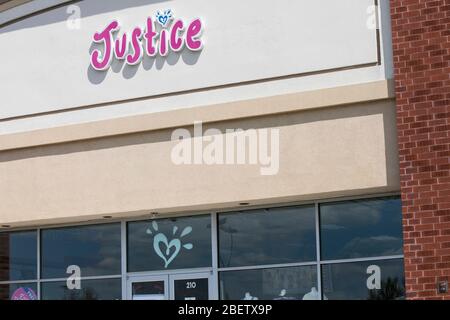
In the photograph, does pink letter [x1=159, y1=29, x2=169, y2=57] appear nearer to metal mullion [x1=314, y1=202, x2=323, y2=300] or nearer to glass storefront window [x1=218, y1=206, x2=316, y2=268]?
glass storefront window [x1=218, y1=206, x2=316, y2=268]

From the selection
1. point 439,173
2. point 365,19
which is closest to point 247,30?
point 365,19

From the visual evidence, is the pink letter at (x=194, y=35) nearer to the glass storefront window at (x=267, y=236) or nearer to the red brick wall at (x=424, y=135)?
the glass storefront window at (x=267, y=236)

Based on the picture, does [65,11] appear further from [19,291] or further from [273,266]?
[273,266]

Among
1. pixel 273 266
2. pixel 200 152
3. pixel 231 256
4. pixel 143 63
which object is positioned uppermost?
pixel 143 63

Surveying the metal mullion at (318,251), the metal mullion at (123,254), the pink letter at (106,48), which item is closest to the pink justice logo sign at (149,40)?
the pink letter at (106,48)

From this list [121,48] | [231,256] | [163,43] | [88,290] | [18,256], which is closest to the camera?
[231,256]


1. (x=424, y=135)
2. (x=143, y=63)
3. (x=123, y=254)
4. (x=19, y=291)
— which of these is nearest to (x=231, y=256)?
(x=123, y=254)

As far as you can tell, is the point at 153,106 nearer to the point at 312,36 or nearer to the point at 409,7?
the point at 312,36

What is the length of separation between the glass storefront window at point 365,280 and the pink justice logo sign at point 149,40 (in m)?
4.54

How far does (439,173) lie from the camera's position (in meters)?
11.3

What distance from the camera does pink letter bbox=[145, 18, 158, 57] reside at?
14375 mm

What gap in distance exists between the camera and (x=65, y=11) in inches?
610

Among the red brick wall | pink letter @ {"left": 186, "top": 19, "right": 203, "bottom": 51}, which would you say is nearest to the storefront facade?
pink letter @ {"left": 186, "top": 19, "right": 203, "bottom": 51}

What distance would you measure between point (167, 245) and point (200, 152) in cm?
213
